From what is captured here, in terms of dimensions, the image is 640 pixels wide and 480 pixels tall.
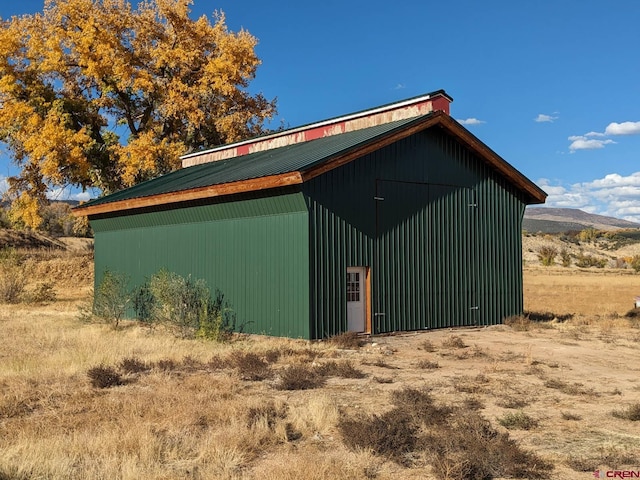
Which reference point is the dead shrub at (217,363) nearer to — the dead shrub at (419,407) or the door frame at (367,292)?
the dead shrub at (419,407)

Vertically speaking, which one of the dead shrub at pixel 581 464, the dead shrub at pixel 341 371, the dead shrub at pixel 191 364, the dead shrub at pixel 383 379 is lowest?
the dead shrub at pixel 581 464

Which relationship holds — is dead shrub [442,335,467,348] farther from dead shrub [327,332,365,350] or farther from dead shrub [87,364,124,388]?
dead shrub [87,364,124,388]

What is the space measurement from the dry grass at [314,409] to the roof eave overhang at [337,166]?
380 cm

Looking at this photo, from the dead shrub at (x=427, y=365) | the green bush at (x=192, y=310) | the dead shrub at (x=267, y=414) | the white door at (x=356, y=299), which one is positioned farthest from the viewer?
the white door at (x=356, y=299)

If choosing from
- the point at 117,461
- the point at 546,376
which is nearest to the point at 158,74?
the point at 546,376

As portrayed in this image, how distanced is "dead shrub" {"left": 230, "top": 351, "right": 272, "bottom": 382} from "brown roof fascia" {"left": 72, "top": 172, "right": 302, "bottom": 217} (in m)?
4.29

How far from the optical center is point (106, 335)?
17.8 meters

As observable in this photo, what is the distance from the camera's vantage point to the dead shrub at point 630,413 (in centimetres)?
871

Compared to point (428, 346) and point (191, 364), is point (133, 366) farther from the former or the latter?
point (428, 346)

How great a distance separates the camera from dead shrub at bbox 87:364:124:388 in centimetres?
1081

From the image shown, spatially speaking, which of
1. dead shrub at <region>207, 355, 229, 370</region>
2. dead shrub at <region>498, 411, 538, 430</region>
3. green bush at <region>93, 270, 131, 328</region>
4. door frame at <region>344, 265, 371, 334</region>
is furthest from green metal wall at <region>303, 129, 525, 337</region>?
dead shrub at <region>498, 411, 538, 430</region>

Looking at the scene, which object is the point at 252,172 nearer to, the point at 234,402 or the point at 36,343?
the point at 36,343

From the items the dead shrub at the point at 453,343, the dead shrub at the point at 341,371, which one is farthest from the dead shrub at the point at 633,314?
the dead shrub at the point at 341,371

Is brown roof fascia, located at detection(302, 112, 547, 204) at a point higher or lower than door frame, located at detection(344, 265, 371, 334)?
higher
